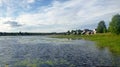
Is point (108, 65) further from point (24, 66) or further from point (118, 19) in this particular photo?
point (118, 19)

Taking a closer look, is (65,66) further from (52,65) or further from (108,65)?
(108,65)

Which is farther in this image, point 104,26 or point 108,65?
point 104,26

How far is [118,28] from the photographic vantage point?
9938 centimetres

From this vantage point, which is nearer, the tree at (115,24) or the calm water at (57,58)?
the calm water at (57,58)

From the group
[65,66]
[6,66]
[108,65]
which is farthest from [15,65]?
[108,65]

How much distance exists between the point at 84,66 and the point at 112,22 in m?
78.9

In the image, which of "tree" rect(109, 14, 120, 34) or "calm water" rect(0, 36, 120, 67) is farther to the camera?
"tree" rect(109, 14, 120, 34)

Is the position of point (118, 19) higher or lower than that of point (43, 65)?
higher

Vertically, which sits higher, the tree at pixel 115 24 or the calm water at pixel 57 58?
the tree at pixel 115 24

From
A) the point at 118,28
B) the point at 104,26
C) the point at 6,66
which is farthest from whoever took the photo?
the point at 104,26

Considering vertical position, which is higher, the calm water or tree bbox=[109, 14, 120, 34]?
tree bbox=[109, 14, 120, 34]

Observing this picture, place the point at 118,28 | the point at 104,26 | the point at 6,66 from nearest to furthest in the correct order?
the point at 6,66, the point at 118,28, the point at 104,26

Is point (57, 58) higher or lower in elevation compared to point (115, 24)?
lower

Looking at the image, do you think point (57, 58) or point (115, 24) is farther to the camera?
point (115, 24)
